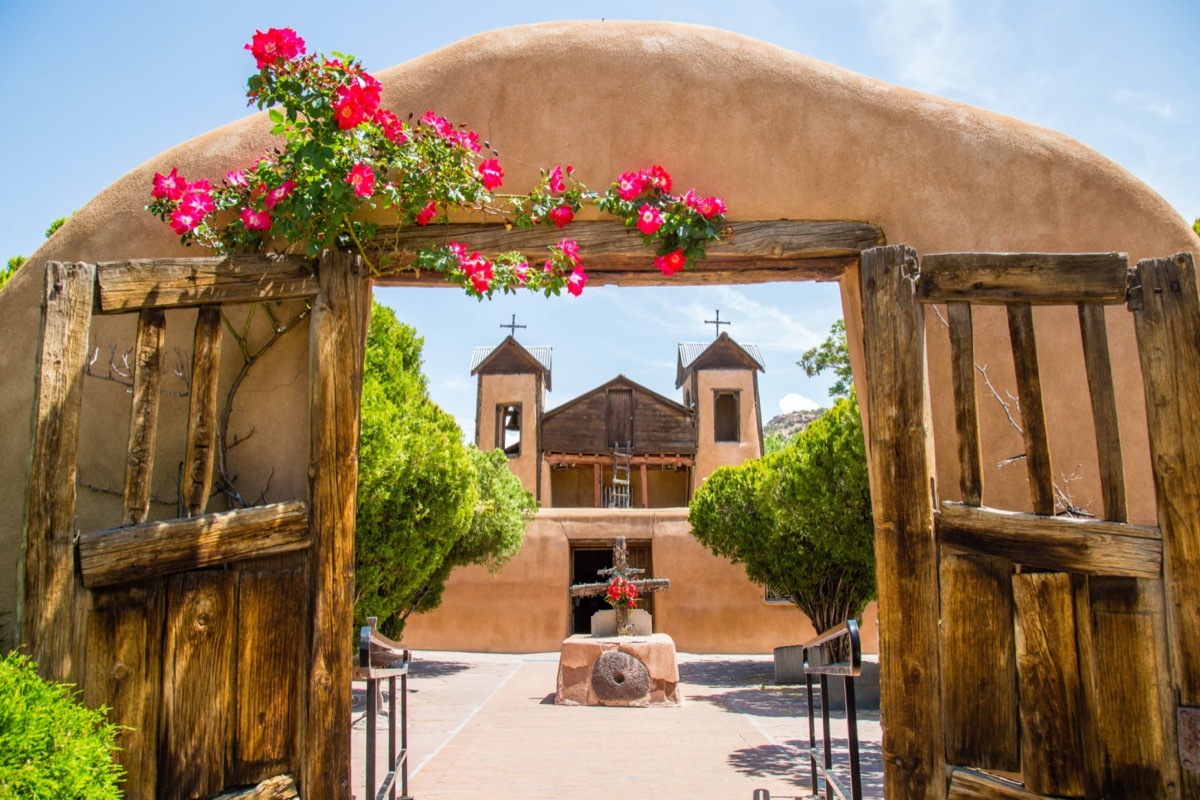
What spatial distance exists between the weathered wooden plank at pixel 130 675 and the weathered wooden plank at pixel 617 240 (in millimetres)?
1693

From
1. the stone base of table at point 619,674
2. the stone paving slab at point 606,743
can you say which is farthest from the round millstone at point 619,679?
the stone paving slab at point 606,743

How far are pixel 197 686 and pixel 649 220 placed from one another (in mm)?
2597

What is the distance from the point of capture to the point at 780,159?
4.31 meters

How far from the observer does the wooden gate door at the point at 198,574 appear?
11.3ft

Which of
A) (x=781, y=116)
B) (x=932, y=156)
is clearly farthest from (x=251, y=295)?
(x=932, y=156)

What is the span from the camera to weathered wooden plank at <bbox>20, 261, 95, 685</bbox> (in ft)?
11.0

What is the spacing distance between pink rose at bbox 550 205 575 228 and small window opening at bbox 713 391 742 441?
22.8 m

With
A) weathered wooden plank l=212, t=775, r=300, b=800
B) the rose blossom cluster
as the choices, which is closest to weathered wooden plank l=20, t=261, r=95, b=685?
weathered wooden plank l=212, t=775, r=300, b=800

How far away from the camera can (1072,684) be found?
3.50 m

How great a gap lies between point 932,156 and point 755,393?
74.4 feet

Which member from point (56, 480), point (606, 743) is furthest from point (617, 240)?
point (606, 743)

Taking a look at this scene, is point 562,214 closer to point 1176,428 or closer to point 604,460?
point 1176,428

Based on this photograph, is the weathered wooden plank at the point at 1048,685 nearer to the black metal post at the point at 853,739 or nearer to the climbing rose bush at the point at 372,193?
the black metal post at the point at 853,739

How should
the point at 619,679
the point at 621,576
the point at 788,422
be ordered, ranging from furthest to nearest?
1. the point at 788,422
2. the point at 621,576
3. the point at 619,679
